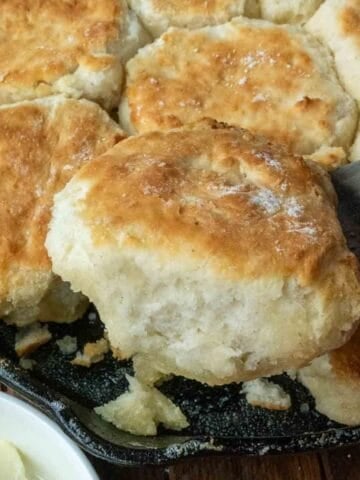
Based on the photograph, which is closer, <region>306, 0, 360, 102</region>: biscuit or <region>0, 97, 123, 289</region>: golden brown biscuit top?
<region>0, 97, 123, 289</region>: golden brown biscuit top

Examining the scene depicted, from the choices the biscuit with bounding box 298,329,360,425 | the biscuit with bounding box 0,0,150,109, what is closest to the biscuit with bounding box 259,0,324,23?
the biscuit with bounding box 0,0,150,109

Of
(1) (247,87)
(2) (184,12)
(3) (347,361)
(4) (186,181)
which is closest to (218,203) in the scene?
(4) (186,181)

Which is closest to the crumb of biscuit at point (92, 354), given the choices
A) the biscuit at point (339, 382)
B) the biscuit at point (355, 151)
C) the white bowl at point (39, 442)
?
the white bowl at point (39, 442)

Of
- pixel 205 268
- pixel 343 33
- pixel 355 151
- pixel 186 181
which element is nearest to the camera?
pixel 205 268

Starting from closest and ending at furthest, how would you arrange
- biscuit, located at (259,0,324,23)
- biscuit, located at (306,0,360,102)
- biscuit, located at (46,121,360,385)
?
biscuit, located at (46,121,360,385) → biscuit, located at (306,0,360,102) → biscuit, located at (259,0,324,23)

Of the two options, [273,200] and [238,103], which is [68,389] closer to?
[273,200]

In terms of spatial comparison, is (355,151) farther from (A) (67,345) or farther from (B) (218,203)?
(A) (67,345)

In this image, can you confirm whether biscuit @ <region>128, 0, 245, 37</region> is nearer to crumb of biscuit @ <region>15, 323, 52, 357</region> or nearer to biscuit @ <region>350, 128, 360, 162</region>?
biscuit @ <region>350, 128, 360, 162</region>
